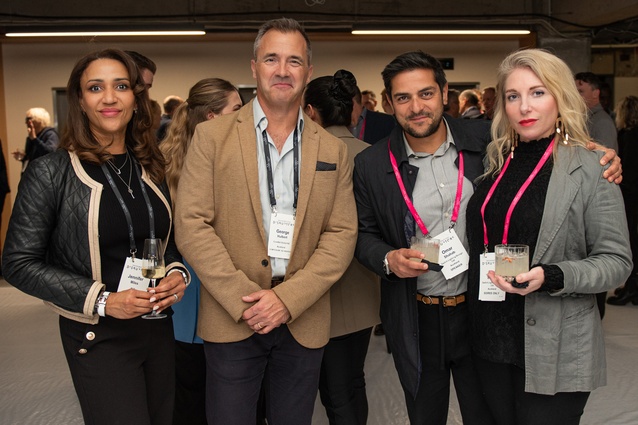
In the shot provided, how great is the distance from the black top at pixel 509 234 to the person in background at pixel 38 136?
5.99 m

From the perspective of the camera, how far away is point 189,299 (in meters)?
2.72

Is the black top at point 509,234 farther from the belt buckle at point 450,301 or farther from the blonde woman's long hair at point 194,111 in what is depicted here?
the blonde woman's long hair at point 194,111

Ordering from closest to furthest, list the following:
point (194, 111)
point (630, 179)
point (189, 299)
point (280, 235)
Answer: point (280, 235) < point (189, 299) < point (194, 111) < point (630, 179)

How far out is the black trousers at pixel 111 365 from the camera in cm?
203

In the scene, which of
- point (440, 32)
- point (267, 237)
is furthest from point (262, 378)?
point (440, 32)

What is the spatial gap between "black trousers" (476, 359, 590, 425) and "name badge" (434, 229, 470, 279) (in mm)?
332

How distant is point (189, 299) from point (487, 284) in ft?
4.05

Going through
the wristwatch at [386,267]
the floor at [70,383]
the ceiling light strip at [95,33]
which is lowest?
the floor at [70,383]

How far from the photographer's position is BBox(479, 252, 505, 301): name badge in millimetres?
2166

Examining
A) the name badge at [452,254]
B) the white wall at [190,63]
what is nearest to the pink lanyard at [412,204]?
the name badge at [452,254]

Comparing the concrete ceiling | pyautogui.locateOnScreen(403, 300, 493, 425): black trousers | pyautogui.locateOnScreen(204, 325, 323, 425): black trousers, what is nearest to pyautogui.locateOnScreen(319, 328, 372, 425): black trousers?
pyautogui.locateOnScreen(403, 300, 493, 425): black trousers

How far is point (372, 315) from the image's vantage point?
2.82m

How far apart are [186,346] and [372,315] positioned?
82 centimetres

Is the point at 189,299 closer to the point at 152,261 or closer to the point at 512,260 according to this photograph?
the point at 152,261
